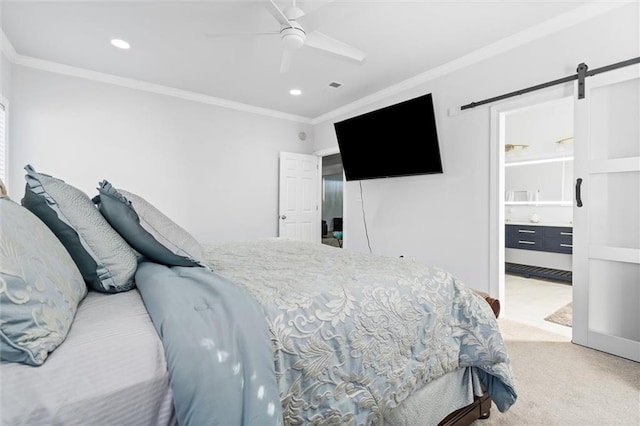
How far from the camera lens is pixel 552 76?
2.72m

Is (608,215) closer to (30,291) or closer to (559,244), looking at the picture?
(559,244)

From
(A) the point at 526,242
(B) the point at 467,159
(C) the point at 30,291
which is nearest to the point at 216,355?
(C) the point at 30,291

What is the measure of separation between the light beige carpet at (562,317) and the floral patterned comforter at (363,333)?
7.02 feet

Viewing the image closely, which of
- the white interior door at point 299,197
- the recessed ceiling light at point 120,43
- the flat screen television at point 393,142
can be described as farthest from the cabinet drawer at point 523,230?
the recessed ceiling light at point 120,43

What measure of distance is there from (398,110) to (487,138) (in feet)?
3.25

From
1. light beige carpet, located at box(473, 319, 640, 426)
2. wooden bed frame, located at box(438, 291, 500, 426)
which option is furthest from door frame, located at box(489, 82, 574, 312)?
wooden bed frame, located at box(438, 291, 500, 426)

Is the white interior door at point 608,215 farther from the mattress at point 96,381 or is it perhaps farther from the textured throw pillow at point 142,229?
the mattress at point 96,381

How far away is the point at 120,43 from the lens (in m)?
3.03

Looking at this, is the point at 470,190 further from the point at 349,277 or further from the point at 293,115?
the point at 293,115

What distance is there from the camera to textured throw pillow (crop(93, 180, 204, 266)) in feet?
3.94

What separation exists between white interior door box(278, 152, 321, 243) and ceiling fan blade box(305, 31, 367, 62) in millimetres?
2598

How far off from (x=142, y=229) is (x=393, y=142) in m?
3.15

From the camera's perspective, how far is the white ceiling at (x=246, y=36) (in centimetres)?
249

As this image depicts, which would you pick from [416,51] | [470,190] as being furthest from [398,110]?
[470,190]
